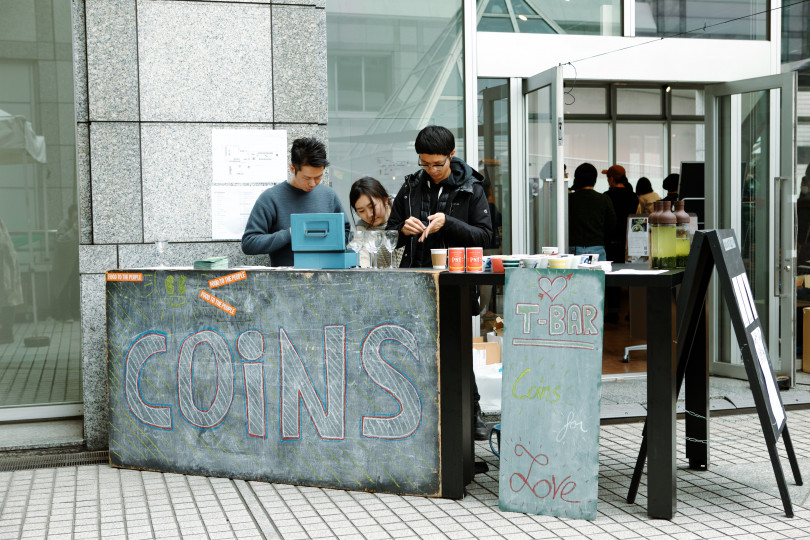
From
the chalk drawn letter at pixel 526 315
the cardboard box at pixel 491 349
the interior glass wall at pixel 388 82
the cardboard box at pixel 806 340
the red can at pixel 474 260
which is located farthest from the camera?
the cardboard box at pixel 806 340

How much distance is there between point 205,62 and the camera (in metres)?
5.59

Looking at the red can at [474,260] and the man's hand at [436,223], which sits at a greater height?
the man's hand at [436,223]

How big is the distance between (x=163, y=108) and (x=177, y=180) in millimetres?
455

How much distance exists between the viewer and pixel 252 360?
465 centimetres

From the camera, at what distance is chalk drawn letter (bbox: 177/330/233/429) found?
15.4 feet

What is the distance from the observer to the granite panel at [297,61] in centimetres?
568

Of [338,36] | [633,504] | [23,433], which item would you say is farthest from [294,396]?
[338,36]

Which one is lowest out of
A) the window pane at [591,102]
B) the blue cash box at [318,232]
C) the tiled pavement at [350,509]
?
the tiled pavement at [350,509]

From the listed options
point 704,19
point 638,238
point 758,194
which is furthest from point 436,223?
point 638,238

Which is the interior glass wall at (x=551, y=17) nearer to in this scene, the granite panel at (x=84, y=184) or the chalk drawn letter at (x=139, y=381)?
the granite panel at (x=84, y=184)

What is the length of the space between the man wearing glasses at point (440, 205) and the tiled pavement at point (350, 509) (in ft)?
3.15

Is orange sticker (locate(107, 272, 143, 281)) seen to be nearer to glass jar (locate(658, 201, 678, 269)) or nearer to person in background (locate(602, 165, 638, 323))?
glass jar (locate(658, 201, 678, 269))

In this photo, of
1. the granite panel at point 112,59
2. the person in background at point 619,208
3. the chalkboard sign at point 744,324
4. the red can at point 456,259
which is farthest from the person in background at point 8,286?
the person in background at point 619,208

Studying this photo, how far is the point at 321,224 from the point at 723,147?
415 centimetres
